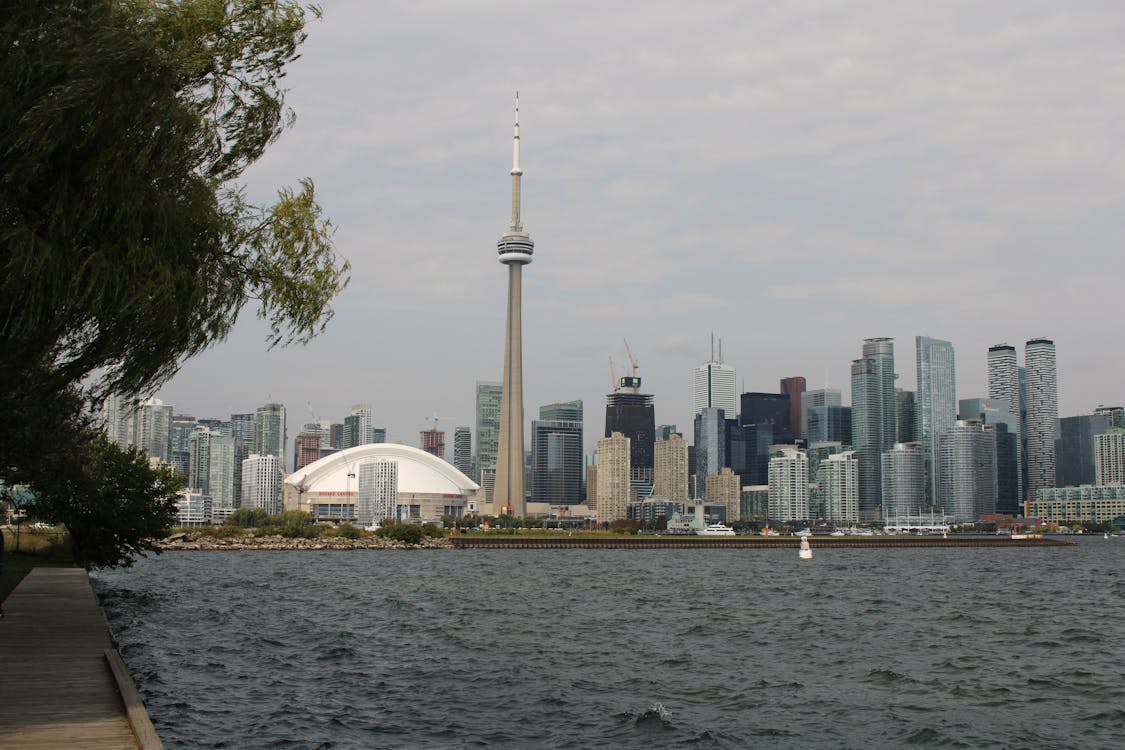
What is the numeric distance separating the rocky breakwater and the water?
79.4m

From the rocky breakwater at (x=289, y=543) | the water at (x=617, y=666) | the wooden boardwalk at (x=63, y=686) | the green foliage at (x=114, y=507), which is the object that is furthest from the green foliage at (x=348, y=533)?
the wooden boardwalk at (x=63, y=686)

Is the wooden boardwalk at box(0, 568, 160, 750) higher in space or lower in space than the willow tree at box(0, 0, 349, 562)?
lower

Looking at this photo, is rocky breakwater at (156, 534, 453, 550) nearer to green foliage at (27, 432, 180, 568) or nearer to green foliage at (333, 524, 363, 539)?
green foliage at (333, 524, 363, 539)

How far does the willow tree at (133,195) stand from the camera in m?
16.4

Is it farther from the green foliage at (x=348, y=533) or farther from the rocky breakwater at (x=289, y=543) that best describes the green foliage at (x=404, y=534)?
the green foliage at (x=348, y=533)

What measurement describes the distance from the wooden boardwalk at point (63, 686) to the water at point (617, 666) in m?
2.33

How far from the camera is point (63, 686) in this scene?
864 inches

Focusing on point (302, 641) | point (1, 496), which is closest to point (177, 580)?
point (1, 496)

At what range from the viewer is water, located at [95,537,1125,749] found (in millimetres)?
25984

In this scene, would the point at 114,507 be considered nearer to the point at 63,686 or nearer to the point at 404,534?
the point at 63,686

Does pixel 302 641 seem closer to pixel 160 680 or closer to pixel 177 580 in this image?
pixel 160 680

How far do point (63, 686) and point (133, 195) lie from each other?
35.3 feet

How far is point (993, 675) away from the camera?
115ft

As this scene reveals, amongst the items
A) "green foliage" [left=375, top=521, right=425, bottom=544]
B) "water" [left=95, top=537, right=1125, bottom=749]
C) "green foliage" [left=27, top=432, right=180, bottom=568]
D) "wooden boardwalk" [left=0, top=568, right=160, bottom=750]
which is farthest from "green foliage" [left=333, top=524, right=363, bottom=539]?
"wooden boardwalk" [left=0, top=568, right=160, bottom=750]
